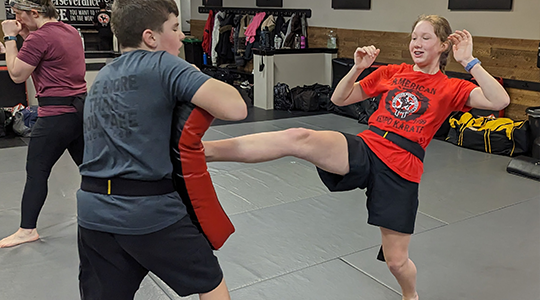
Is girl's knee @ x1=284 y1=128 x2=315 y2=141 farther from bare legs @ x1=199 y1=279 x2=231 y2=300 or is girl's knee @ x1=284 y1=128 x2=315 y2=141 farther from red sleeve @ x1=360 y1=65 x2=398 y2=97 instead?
bare legs @ x1=199 y1=279 x2=231 y2=300

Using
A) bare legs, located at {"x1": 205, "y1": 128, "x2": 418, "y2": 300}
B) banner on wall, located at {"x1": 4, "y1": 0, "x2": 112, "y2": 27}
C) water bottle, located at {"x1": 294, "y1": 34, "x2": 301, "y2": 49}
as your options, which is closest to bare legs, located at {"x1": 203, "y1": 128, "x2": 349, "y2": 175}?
bare legs, located at {"x1": 205, "y1": 128, "x2": 418, "y2": 300}

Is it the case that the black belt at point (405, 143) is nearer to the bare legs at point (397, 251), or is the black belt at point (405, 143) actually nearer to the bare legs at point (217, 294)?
the bare legs at point (397, 251)

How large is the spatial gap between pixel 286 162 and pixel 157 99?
3.99 meters

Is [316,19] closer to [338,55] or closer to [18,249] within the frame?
[338,55]

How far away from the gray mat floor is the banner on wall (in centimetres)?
603

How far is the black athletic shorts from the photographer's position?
1.55 m

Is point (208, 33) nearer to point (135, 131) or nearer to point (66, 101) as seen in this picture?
point (66, 101)

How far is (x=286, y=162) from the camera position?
214 inches

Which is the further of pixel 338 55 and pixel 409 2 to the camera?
pixel 338 55

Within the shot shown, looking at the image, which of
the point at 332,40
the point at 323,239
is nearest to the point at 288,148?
the point at 323,239

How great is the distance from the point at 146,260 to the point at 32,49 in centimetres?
204

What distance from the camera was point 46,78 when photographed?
3219 millimetres

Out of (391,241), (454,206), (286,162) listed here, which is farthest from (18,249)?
(454,206)

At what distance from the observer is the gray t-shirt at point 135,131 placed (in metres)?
1.47
